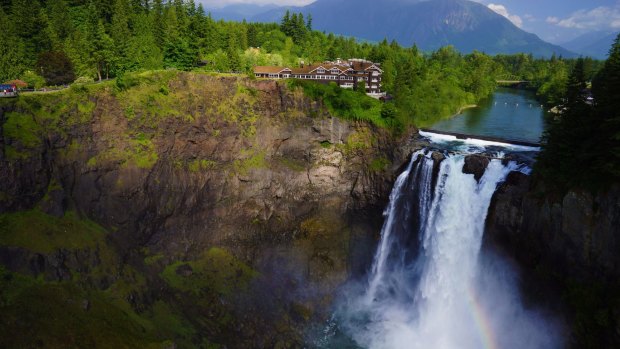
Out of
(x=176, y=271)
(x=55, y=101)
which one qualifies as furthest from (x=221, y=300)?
(x=55, y=101)

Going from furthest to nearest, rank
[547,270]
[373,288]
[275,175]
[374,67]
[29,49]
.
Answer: [374,67]
[29,49]
[275,175]
[373,288]
[547,270]

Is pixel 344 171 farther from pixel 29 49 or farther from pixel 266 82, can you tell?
pixel 29 49

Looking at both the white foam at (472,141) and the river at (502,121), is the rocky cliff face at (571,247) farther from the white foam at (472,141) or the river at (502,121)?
the river at (502,121)

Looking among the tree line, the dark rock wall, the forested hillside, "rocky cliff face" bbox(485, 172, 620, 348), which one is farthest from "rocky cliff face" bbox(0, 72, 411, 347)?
the tree line

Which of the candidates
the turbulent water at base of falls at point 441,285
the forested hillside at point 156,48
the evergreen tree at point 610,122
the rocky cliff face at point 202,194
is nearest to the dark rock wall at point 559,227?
the turbulent water at base of falls at point 441,285

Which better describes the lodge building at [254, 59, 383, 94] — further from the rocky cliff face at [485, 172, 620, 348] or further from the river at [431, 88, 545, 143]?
the rocky cliff face at [485, 172, 620, 348]
